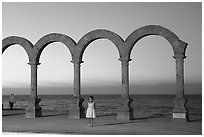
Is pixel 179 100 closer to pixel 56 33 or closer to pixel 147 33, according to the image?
pixel 147 33

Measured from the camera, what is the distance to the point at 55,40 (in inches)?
985

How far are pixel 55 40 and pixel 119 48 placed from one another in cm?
465

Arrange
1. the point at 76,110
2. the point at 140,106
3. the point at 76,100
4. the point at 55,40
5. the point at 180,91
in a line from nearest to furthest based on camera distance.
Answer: the point at 180,91, the point at 76,110, the point at 76,100, the point at 55,40, the point at 140,106

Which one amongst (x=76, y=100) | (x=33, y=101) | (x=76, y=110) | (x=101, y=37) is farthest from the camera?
(x=33, y=101)

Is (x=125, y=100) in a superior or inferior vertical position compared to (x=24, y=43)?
inferior

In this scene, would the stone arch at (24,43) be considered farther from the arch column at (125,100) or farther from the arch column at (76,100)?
the arch column at (125,100)

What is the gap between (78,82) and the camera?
24859 mm

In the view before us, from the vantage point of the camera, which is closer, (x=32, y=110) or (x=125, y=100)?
(x=125, y=100)

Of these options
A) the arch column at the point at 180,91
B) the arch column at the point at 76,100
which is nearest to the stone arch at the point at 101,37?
the arch column at the point at 76,100

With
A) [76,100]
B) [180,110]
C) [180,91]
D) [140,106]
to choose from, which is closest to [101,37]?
[76,100]

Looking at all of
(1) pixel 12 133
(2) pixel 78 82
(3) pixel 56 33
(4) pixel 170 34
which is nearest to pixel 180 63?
(4) pixel 170 34

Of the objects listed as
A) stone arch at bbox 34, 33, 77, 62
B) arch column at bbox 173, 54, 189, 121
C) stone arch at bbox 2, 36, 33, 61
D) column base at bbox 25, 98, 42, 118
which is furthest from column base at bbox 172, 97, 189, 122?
stone arch at bbox 2, 36, 33, 61

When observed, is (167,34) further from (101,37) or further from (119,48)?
(101,37)

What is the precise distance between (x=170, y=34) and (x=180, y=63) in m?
1.87
